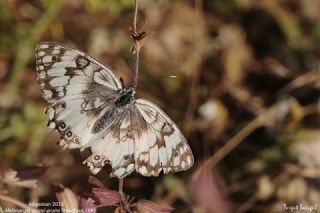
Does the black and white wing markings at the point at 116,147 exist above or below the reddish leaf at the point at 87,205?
above

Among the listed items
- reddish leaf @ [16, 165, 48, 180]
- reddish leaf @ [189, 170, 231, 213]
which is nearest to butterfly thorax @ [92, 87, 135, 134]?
reddish leaf @ [16, 165, 48, 180]

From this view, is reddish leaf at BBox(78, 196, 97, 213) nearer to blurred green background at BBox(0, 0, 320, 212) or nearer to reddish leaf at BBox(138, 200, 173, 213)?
reddish leaf at BBox(138, 200, 173, 213)

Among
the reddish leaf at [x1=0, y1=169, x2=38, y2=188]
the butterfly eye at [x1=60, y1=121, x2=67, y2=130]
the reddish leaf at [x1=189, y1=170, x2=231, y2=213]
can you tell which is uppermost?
the butterfly eye at [x1=60, y1=121, x2=67, y2=130]

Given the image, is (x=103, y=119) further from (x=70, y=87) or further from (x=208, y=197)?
(x=208, y=197)

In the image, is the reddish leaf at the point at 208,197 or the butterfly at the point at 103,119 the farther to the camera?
the reddish leaf at the point at 208,197

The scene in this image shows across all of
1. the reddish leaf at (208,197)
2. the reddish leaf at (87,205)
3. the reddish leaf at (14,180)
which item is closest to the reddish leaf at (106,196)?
the reddish leaf at (87,205)

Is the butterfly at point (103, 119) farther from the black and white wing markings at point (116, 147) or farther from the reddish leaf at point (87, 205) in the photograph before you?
the reddish leaf at point (87, 205)

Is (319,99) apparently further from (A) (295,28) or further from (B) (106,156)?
(B) (106,156)

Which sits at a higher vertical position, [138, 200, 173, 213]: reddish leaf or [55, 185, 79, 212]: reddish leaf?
[55, 185, 79, 212]: reddish leaf

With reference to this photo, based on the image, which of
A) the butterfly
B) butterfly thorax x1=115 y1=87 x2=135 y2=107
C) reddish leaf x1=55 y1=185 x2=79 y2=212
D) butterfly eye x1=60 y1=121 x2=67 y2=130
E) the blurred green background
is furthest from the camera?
the blurred green background
